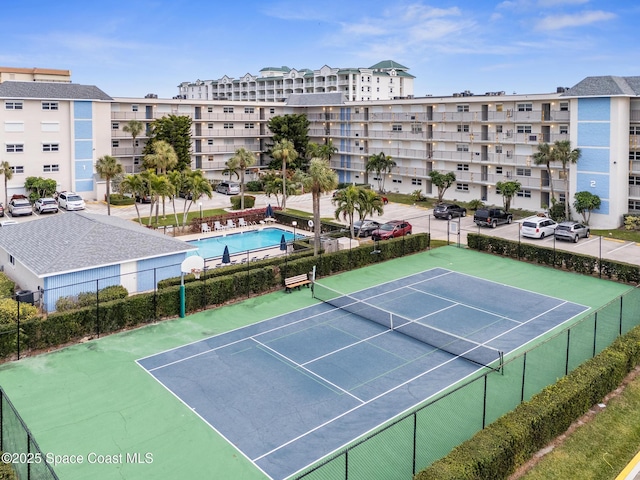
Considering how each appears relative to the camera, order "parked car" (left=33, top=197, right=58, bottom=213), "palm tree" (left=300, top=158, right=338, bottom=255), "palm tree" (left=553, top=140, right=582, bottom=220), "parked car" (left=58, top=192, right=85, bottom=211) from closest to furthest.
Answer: "palm tree" (left=300, top=158, right=338, bottom=255)
"palm tree" (left=553, top=140, right=582, bottom=220)
"parked car" (left=33, top=197, right=58, bottom=213)
"parked car" (left=58, top=192, right=85, bottom=211)

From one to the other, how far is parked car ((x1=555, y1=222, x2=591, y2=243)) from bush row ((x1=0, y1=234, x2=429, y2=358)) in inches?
595

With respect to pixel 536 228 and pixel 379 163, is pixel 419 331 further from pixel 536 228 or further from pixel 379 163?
pixel 379 163

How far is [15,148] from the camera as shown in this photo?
189 ft

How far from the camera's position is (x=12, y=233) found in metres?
34.4

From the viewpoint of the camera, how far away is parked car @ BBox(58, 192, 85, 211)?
54.3 m

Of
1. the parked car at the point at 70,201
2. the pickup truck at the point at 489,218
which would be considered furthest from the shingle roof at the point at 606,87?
the parked car at the point at 70,201

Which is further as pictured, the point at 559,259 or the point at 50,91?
the point at 50,91

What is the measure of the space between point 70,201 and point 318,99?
37587 mm

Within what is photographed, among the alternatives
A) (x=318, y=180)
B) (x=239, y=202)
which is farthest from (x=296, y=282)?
(x=239, y=202)

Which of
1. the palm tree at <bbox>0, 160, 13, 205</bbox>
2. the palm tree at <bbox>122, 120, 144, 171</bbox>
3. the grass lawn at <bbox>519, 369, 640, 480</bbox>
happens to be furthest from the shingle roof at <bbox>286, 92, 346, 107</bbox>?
the grass lawn at <bbox>519, 369, 640, 480</bbox>

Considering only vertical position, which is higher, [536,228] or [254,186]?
[254,186]

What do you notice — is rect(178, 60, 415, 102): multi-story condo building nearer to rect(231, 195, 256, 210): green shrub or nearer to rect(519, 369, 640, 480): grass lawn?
rect(231, 195, 256, 210): green shrub

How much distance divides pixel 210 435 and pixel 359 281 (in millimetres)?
18041

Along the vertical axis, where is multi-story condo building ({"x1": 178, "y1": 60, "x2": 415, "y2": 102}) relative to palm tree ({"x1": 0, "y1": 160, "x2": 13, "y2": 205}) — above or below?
above
